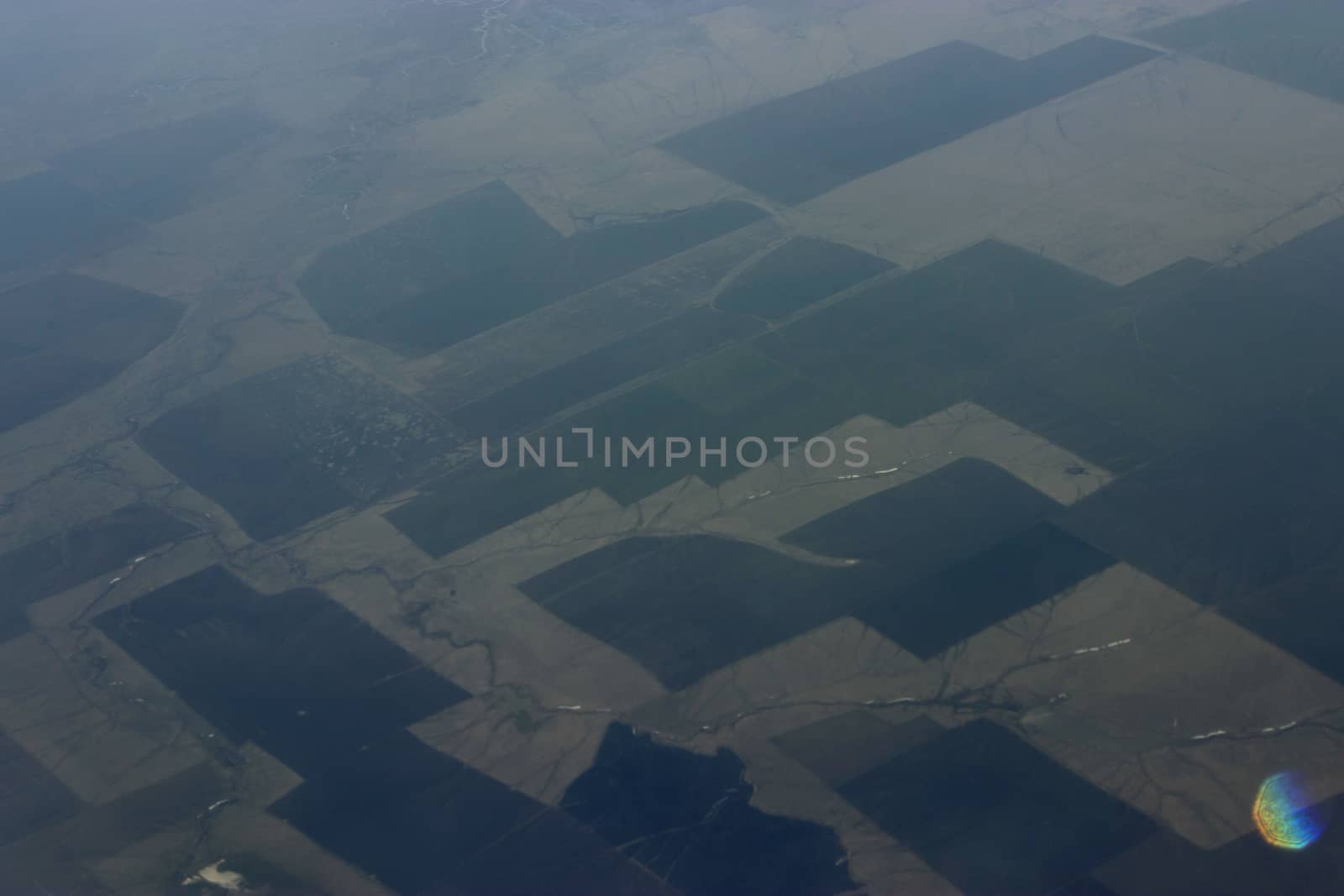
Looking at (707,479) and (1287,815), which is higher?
(707,479)

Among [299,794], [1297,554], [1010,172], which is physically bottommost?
[299,794]

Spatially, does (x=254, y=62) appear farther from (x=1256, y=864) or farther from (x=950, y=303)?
(x=1256, y=864)

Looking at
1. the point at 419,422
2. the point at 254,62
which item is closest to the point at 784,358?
the point at 419,422

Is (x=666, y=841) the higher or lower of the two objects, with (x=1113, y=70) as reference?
lower

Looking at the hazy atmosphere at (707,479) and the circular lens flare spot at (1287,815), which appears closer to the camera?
the circular lens flare spot at (1287,815)

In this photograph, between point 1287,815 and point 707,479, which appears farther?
point 707,479
